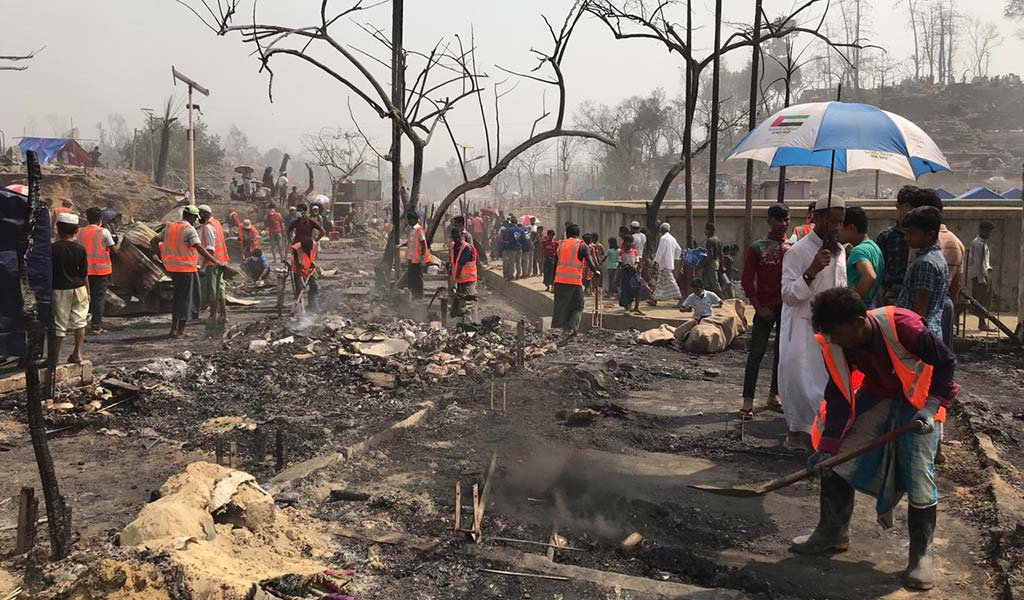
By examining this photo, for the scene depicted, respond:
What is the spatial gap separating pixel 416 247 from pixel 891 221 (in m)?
10.3

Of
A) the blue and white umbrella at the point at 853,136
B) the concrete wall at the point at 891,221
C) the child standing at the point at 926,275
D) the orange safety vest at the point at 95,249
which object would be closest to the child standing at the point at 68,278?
the orange safety vest at the point at 95,249

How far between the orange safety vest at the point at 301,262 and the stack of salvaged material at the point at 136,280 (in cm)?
219

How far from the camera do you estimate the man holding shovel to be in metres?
3.54

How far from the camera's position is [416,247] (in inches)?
496

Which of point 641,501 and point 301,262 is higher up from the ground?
point 301,262

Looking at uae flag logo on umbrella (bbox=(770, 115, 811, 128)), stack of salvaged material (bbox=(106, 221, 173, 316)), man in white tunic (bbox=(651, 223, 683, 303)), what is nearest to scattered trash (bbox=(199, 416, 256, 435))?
uae flag logo on umbrella (bbox=(770, 115, 811, 128))

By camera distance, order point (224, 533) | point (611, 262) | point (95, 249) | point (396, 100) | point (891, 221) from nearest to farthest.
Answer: point (224, 533) → point (95, 249) → point (396, 100) → point (611, 262) → point (891, 221)

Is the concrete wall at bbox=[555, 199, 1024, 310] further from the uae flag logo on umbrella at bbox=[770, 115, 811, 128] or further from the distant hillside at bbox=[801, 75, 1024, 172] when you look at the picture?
the distant hillside at bbox=[801, 75, 1024, 172]

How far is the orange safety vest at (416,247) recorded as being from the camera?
41.0 ft

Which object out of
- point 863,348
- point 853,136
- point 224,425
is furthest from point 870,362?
point 224,425

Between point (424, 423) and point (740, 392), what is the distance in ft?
10.7

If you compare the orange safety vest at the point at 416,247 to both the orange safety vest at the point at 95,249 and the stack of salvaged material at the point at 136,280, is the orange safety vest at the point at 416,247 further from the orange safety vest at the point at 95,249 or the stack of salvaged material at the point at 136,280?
the orange safety vest at the point at 95,249

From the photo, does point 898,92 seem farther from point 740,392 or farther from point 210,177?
point 740,392

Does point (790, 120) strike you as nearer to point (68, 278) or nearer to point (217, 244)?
point (68, 278)
